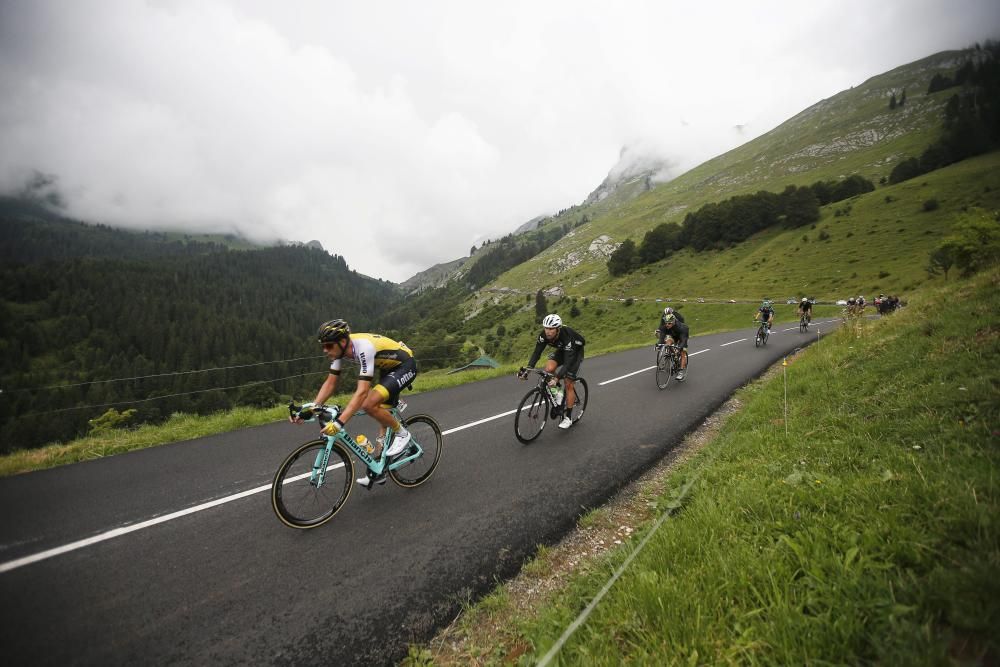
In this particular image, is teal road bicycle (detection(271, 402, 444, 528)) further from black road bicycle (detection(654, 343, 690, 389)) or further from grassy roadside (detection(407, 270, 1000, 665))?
black road bicycle (detection(654, 343, 690, 389))

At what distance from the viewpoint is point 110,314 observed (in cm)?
12888

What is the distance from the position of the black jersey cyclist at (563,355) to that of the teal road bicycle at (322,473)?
133 inches

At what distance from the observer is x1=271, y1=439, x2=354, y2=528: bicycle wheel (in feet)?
15.2

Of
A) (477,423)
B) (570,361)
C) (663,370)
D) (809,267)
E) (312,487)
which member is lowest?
(809,267)

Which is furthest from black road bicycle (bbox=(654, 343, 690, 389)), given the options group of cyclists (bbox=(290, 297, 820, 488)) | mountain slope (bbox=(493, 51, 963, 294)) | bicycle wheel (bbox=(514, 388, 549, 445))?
mountain slope (bbox=(493, 51, 963, 294))

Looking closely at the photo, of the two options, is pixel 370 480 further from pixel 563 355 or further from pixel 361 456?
pixel 563 355

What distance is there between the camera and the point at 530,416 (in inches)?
284

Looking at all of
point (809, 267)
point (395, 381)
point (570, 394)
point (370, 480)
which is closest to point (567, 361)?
point (570, 394)

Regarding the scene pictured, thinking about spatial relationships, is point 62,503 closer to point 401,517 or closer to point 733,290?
point 401,517

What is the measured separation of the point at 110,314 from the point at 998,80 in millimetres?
261247

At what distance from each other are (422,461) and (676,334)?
8829mm

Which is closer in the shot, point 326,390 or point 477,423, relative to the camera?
point 326,390

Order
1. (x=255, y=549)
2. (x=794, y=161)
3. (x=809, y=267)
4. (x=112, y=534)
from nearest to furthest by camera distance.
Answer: (x=255, y=549) < (x=112, y=534) < (x=809, y=267) < (x=794, y=161)

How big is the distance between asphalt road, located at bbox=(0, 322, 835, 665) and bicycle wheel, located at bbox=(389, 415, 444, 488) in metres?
0.17
